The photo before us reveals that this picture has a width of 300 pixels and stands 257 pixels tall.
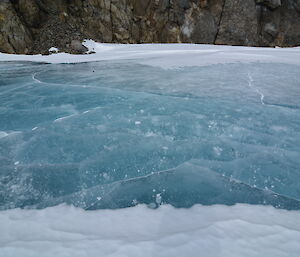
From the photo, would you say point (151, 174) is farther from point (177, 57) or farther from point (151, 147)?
point (177, 57)

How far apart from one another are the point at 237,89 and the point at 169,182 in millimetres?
2436

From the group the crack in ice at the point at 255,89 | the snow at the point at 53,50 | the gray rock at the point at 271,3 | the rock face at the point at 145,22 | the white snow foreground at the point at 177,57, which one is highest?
the gray rock at the point at 271,3

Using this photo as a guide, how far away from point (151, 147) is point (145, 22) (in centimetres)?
1341

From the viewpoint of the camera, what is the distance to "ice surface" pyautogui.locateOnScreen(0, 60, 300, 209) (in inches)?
57.1

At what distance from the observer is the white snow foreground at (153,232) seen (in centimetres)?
96

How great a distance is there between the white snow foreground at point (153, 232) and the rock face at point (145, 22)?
33.7ft

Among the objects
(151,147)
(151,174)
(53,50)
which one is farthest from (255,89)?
(53,50)

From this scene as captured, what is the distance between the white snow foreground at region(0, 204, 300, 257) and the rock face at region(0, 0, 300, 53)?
10.3 m

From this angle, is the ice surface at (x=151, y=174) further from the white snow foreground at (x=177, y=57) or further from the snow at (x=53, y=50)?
the snow at (x=53, y=50)

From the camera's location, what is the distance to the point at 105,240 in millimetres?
1032

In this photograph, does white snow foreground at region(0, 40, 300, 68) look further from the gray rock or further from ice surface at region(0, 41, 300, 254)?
the gray rock

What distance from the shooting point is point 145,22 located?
14.1 meters

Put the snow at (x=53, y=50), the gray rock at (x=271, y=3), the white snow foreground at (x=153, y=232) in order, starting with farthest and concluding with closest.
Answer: the gray rock at (x=271, y=3) → the snow at (x=53, y=50) → the white snow foreground at (x=153, y=232)

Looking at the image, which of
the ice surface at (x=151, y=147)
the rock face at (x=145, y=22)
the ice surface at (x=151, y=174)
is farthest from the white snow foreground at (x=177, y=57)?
the ice surface at (x=151, y=174)
